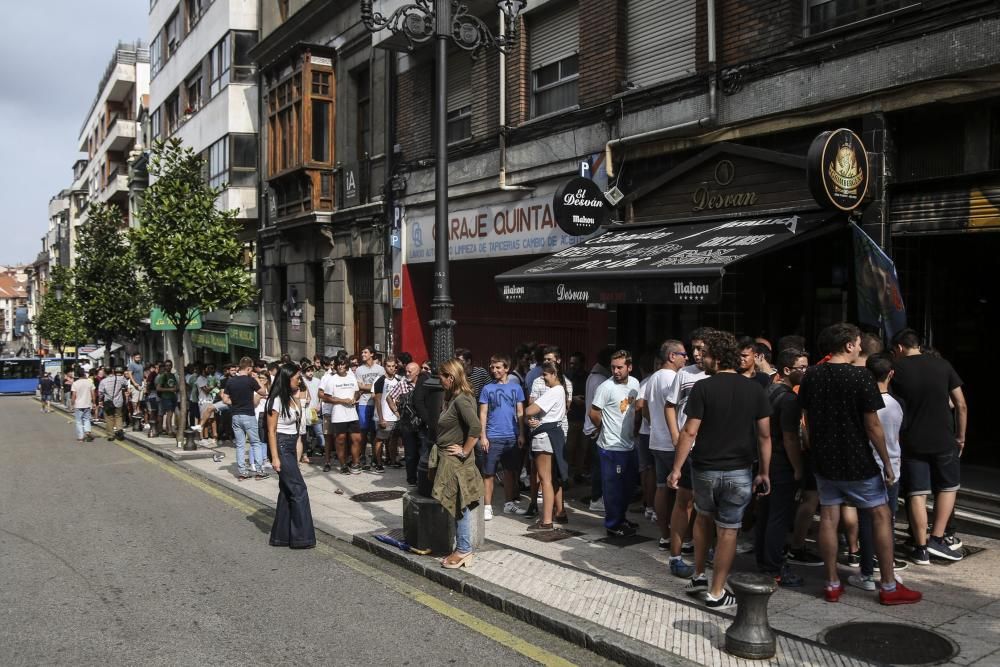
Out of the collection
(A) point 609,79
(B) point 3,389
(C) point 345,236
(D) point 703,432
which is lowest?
(B) point 3,389

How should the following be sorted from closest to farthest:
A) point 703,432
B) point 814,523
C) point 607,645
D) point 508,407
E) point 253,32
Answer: point 607,645 → point 703,432 → point 814,523 → point 508,407 → point 253,32

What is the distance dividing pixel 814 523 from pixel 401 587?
3.86m

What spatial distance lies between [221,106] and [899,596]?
25519mm

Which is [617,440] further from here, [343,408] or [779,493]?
[343,408]

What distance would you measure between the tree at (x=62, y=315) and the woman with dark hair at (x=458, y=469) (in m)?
27.3

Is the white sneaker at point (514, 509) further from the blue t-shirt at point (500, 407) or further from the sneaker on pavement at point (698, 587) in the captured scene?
the sneaker on pavement at point (698, 587)

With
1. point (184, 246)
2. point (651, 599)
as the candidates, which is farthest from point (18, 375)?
point (651, 599)

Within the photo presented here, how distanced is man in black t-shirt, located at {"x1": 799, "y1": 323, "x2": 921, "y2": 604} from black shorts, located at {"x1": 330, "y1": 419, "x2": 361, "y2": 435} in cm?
811

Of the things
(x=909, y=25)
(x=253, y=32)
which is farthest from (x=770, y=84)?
(x=253, y=32)

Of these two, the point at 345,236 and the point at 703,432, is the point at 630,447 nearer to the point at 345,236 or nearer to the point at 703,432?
the point at 703,432

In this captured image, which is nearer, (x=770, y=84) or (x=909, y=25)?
(x=909, y=25)

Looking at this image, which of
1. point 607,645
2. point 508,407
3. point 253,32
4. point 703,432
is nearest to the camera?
point 607,645

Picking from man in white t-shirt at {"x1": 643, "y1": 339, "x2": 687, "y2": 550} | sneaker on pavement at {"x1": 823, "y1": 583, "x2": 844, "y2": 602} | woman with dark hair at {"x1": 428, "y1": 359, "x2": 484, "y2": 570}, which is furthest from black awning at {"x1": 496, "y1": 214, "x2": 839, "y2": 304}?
sneaker on pavement at {"x1": 823, "y1": 583, "x2": 844, "y2": 602}

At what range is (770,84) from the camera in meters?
9.73
